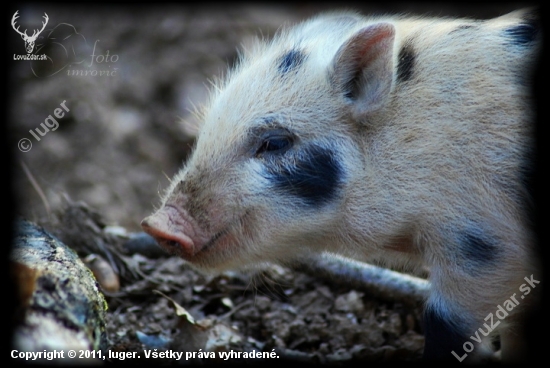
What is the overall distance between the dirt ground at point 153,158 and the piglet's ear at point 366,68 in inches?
39.9

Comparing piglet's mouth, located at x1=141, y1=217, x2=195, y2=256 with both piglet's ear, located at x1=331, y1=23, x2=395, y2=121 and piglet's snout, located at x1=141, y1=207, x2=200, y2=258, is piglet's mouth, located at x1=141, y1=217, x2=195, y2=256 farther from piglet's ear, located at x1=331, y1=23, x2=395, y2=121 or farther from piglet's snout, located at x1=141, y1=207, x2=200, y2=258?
piglet's ear, located at x1=331, y1=23, x2=395, y2=121

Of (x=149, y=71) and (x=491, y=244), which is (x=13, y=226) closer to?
(x=491, y=244)

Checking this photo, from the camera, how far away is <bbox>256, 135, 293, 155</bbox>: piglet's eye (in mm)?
3697

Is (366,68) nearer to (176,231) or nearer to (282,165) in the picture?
(282,165)

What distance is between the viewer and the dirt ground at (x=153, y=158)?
427 cm

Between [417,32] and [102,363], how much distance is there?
8.93 ft

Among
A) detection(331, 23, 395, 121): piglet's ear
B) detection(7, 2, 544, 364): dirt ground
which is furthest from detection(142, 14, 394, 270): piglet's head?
detection(7, 2, 544, 364): dirt ground

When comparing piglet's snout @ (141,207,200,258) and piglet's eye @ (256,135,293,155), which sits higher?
piglet's eye @ (256,135,293,155)

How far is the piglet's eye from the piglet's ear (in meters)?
0.42

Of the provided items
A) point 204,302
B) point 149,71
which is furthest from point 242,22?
point 204,302

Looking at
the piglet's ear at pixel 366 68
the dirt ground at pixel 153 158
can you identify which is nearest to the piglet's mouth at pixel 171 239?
the dirt ground at pixel 153 158

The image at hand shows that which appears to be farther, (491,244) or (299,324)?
(299,324)

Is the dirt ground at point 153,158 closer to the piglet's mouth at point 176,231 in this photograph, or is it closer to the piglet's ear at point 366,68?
the piglet's mouth at point 176,231

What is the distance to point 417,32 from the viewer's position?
398 cm
